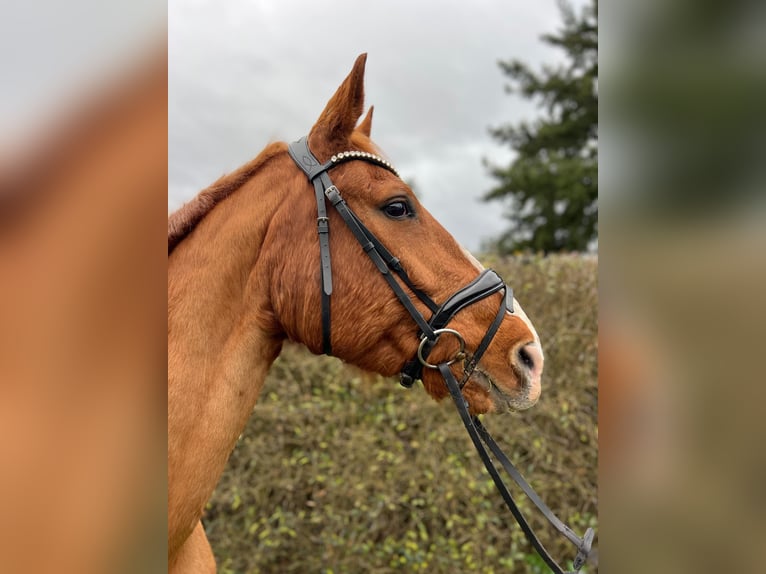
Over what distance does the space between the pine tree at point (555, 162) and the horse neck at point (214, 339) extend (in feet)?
33.4

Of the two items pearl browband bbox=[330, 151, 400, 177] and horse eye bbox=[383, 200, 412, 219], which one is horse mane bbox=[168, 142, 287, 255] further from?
horse eye bbox=[383, 200, 412, 219]

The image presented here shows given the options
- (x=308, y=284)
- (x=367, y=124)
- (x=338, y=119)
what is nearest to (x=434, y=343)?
(x=308, y=284)

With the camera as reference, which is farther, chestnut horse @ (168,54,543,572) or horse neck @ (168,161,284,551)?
chestnut horse @ (168,54,543,572)

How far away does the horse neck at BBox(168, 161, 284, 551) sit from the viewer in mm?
1543

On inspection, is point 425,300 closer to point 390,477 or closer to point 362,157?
point 362,157

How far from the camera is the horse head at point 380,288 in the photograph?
1762 mm

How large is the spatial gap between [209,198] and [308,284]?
0.48 m

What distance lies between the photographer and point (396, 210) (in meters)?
1.84
